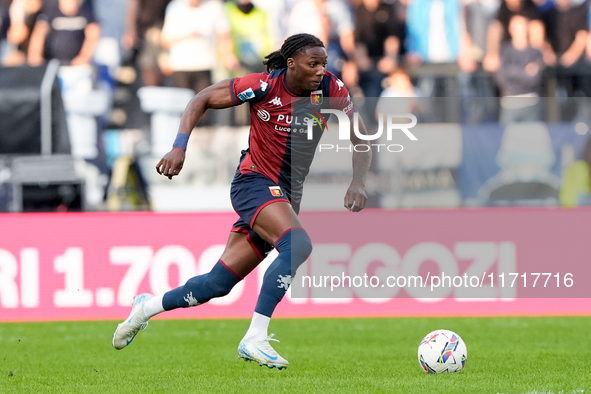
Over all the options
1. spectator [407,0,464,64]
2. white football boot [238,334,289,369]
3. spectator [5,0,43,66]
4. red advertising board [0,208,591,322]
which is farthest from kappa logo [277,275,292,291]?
Result: spectator [5,0,43,66]

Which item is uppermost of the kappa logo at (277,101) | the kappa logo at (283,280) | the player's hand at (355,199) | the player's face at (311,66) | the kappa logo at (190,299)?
the player's face at (311,66)

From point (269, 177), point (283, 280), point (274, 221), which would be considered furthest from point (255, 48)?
point (283, 280)

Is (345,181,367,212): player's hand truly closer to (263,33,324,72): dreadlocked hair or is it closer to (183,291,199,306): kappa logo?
(263,33,324,72): dreadlocked hair

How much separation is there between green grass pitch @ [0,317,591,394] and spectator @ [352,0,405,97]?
4.51 meters

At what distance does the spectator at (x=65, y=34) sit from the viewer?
13.6 meters

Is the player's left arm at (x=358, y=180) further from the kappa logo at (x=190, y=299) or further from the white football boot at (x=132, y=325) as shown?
the white football boot at (x=132, y=325)

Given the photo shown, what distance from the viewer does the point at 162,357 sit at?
782cm

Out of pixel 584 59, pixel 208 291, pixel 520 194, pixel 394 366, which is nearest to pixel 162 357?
pixel 208 291

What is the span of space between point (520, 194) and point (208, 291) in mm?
5909

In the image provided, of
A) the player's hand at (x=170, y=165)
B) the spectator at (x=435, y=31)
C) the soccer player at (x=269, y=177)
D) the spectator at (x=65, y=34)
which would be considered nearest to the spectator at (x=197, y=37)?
the spectator at (x=65, y=34)

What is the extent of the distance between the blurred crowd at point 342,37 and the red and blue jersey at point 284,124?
6.62 metres

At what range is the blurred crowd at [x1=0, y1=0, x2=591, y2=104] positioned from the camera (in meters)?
13.4

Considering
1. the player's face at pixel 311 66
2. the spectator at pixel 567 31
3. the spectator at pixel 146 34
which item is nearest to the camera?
the player's face at pixel 311 66

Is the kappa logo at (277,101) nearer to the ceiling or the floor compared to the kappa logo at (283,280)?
nearer to the ceiling
